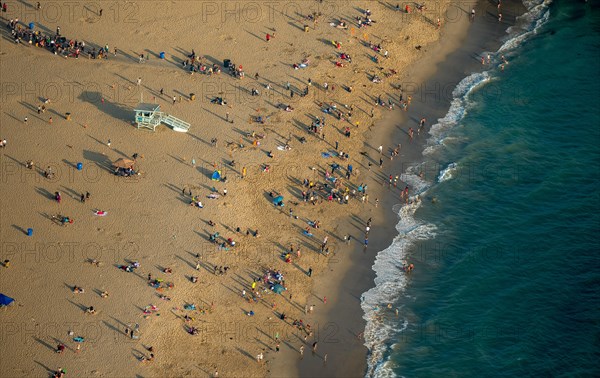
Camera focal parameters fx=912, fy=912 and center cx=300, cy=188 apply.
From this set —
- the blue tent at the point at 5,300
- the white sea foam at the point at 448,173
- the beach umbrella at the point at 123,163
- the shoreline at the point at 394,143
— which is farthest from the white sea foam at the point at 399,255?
the blue tent at the point at 5,300

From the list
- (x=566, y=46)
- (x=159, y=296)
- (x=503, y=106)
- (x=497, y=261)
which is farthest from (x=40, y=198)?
(x=566, y=46)

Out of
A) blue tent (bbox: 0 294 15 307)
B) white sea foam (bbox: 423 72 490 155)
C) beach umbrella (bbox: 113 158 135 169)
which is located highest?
white sea foam (bbox: 423 72 490 155)

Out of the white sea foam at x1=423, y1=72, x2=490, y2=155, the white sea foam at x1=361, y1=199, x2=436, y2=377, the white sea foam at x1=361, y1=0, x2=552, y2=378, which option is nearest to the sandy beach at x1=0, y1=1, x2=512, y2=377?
the white sea foam at x1=361, y1=199, x2=436, y2=377

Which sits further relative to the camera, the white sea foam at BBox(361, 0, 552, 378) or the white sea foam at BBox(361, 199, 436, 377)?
the white sea foam at BBox(361, 0, 552, 378)

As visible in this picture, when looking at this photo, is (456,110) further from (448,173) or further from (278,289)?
(278,289)

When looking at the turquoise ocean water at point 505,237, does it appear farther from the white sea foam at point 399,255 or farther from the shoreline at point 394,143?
the shoreline at point 394,143

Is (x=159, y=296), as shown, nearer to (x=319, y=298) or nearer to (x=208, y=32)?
(x=319, y=298)

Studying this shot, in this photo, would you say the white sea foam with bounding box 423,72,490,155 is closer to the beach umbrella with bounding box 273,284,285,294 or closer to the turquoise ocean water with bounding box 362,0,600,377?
the turquoise ocean water with bounding box 362,0,600,377
